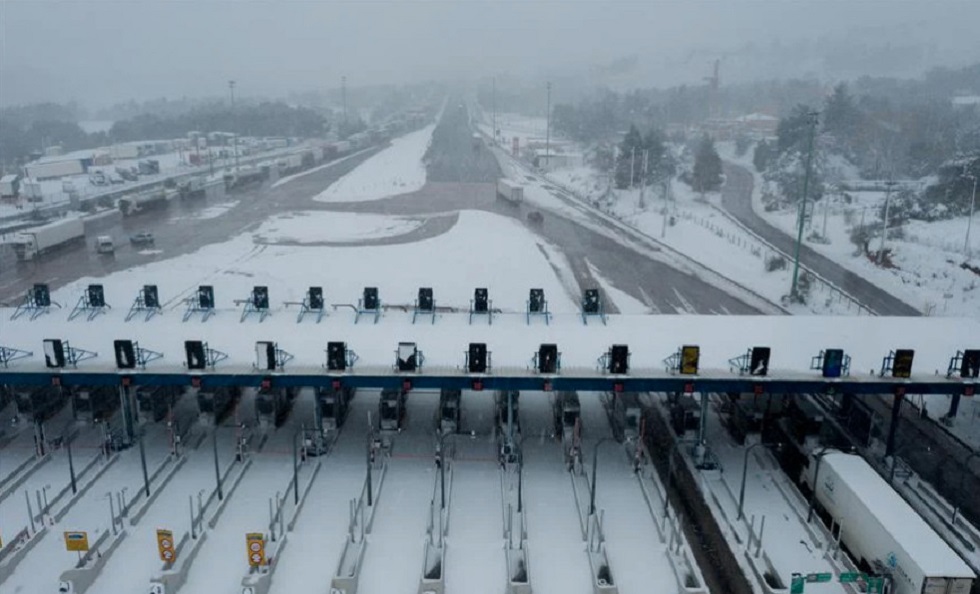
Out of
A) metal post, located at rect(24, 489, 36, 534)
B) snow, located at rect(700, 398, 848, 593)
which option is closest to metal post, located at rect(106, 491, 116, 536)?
metal post, located at rect(24, 489, 36, 534)

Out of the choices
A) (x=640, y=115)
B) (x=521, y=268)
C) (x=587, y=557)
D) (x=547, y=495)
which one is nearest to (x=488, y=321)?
(x=547, y=495)

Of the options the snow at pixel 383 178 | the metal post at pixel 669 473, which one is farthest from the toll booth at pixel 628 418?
the snow at pixel 383 178

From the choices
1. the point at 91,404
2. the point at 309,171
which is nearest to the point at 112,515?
the point at 91,404

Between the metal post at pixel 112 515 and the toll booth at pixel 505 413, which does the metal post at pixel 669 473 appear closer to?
the toll booth at pixel 505 413

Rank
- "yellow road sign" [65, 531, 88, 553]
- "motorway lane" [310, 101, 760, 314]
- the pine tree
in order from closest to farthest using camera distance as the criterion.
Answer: "yellow road sign" [65, 531, 88, 553] < "motorway lane" [310, 101, 760, 314] < the pine tree

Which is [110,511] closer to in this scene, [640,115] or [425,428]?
[425,428]

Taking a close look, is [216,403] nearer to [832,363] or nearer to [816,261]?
[832,363]

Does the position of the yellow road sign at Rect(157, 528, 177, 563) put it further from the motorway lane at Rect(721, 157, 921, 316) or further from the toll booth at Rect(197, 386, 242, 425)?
the motorway lane at Rect(721, 157, 921, 316)
